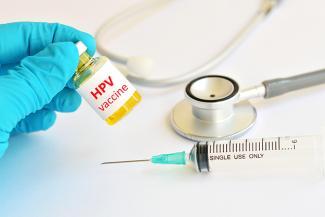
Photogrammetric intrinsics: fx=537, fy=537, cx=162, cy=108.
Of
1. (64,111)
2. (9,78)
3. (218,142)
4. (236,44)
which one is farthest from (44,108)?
(236,44)

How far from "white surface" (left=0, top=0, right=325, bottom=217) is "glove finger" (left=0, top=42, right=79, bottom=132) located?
0.11m

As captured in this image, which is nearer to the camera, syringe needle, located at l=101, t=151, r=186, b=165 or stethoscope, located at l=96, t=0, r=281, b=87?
syringe needle, located at l=101, t=151, r=186, b=165

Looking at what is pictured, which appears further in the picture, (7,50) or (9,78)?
(7,50)

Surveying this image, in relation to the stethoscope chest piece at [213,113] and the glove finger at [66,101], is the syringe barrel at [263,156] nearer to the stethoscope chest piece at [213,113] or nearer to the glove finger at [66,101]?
the stethoscope chest piece at [213,113]

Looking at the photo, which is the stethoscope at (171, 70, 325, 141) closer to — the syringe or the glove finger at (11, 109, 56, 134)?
the syringe

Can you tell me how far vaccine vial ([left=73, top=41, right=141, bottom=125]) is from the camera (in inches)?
33.3

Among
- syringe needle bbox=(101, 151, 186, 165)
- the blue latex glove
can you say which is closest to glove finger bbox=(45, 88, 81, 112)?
the blue latex glove

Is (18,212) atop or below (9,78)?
below

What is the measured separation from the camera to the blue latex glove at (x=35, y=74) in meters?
0.84

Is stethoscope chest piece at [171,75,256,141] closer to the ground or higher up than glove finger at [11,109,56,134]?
higher up

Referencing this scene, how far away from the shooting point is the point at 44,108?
0.98 metres

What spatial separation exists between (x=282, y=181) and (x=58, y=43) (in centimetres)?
41

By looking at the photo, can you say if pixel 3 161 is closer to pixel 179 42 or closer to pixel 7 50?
pixel 7 50

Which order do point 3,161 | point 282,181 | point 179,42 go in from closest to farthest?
point 282,181 → point 3,161 → point 179,42
